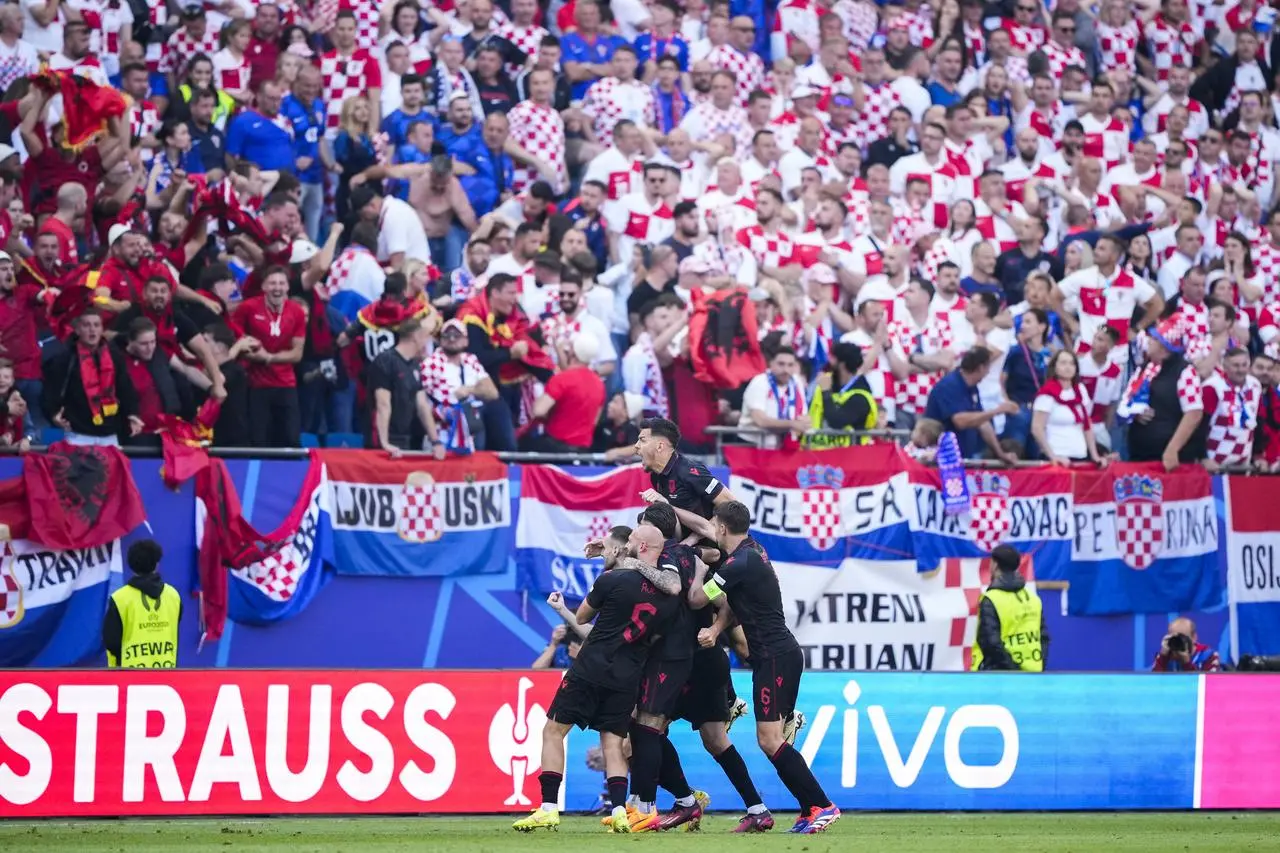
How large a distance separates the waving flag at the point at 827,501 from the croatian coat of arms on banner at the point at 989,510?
72cm

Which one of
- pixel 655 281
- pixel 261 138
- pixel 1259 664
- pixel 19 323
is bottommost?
pixel 1259 664

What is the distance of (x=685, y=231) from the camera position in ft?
64.4

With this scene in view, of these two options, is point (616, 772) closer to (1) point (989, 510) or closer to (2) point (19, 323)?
(2) point (19, 323)

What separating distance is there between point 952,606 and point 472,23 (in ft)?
27.8

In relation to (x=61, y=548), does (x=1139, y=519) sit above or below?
below

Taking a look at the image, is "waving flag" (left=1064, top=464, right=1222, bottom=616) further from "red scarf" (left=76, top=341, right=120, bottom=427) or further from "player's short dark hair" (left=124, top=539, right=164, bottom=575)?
"red scarf" (left=76, top=341, right=120, bottom=427)

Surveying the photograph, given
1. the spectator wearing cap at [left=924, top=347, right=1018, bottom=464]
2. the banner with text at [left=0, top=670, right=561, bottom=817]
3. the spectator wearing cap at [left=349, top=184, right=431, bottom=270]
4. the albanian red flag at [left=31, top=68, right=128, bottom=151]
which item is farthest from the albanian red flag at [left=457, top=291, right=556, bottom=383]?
the banner with text at [left=0, top=670, right=561, bottom=817]

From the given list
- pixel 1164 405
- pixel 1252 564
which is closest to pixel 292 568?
pixel 1164 405

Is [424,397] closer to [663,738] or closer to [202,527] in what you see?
[202,527]

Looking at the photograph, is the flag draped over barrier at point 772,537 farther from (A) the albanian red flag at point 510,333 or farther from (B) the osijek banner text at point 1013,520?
(A) the albanian red flag at point 510,333

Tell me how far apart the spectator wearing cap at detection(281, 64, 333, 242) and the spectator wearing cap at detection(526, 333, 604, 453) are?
323 cm

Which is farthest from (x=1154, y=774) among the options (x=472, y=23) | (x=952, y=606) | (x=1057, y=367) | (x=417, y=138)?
(x=472, y=23)

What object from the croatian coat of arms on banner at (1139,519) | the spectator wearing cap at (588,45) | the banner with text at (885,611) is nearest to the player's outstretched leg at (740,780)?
the banner with text at (885,611)

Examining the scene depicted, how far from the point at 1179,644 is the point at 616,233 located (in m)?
7.04
